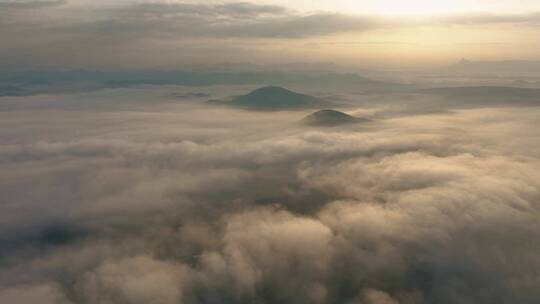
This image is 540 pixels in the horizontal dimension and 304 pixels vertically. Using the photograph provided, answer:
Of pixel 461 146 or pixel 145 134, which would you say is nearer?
pixel 461 146

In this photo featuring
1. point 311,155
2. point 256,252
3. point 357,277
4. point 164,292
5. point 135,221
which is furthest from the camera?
point 311,155

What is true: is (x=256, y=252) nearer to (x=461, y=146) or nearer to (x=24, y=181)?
(x=24, y=181)

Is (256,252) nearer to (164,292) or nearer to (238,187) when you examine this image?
(164,292)

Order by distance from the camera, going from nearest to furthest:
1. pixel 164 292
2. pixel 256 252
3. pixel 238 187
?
pixel 164 292, pixel 256 252, pixel 238 187

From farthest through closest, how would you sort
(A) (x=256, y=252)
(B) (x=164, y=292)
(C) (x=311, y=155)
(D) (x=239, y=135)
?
(D) (x=239, y=135)
(C) (x=311, y=155)
(A) (x=256, y=252)
(B) (x=164, y=292)

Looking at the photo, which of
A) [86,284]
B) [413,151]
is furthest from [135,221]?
[413,151]

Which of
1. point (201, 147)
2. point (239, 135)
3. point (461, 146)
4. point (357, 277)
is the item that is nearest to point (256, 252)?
point (357, 277)
